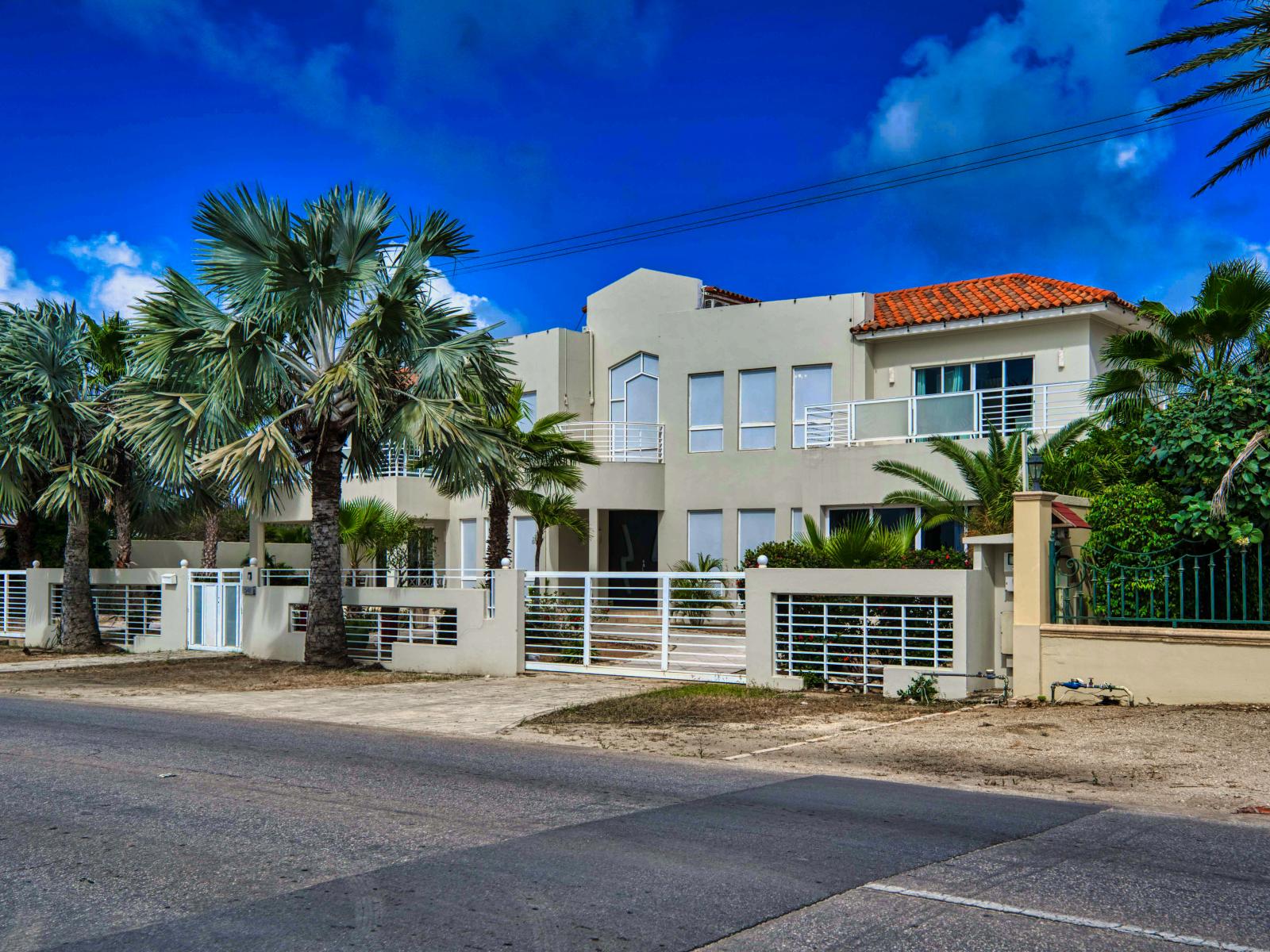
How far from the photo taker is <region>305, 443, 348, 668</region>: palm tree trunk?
19.7 metres

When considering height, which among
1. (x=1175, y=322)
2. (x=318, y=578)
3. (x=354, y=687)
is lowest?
(x=354, y=687)

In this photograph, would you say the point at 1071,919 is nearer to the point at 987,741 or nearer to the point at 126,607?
the point at 987,741

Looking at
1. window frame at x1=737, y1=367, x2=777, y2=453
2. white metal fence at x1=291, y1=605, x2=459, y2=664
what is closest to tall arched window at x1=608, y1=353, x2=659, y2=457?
window frame at x1=737, y1=367, x2=777, y2=453

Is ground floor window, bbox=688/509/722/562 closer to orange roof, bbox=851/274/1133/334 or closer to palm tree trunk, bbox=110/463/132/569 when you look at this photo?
orange roof, bbox=851/274/1133/334

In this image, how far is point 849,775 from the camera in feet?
32.9

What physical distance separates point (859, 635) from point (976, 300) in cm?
1180

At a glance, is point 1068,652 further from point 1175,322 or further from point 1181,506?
point 1175,322

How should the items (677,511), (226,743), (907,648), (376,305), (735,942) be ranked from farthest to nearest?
(677,511) < (376,305) < (907,648) < (226,743) < (735,942)

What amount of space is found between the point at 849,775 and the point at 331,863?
15.6ft

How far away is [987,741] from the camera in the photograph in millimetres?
11711

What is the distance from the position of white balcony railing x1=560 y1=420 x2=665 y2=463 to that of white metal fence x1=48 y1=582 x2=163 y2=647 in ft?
30.9

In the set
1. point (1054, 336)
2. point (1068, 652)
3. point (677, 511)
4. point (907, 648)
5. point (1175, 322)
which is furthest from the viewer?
point (677, 511)

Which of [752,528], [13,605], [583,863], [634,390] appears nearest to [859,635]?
[583,863]

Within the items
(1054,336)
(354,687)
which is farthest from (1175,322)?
(354,687)
